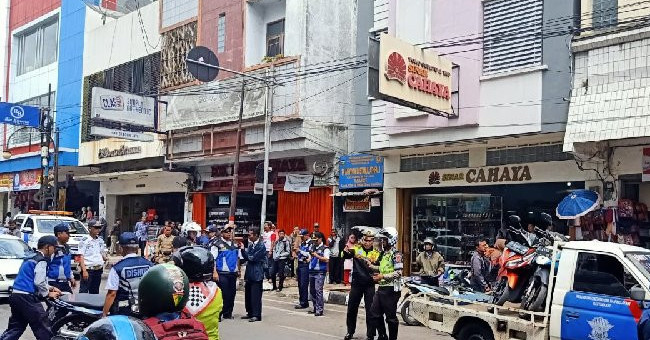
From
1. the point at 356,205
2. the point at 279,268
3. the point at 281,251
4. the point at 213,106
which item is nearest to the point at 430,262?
the point at 281,251

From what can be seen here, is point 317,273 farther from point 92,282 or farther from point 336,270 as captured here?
point 336,270

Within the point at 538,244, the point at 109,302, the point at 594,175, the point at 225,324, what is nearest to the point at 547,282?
the point at 538,244

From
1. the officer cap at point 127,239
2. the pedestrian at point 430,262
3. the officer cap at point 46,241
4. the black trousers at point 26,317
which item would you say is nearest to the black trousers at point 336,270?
the pedestrian at point 430,262

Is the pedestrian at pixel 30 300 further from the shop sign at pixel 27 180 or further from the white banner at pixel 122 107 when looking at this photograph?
the shop sign at pixel 27 180

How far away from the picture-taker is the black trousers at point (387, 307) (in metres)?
9.88

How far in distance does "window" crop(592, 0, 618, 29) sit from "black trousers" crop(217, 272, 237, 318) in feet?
27.9

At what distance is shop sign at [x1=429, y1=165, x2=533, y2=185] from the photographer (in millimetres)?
16141

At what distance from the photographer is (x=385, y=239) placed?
10.1 meters

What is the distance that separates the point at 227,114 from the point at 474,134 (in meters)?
9.45

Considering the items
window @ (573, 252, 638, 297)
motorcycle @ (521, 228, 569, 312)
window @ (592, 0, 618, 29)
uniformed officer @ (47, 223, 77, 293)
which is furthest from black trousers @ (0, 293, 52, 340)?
window @ (592, 0, 618, 29)

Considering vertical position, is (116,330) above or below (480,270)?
above

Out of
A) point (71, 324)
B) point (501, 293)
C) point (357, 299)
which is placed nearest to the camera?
point (71, 324)

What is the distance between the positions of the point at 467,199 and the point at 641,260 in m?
10.7

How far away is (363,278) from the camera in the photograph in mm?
10328
